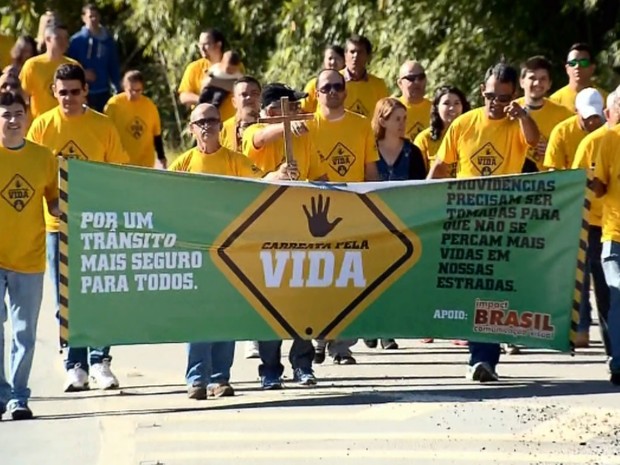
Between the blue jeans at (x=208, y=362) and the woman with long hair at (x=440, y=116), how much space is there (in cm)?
311

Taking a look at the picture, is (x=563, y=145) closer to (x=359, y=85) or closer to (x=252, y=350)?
(x=252, y=350)

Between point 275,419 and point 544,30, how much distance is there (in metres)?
10.9

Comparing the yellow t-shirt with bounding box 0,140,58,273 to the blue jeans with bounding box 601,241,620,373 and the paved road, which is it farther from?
the blue jeans with bounding box 601,241,620,373

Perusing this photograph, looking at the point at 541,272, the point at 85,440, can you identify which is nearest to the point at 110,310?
the point at 85,440

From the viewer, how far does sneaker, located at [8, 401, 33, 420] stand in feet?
35.4

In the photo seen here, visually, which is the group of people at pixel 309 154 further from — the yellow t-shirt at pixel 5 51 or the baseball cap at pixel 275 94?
the yellow t-shirt at pixel 5 51

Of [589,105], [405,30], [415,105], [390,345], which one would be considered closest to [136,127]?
[405,30]

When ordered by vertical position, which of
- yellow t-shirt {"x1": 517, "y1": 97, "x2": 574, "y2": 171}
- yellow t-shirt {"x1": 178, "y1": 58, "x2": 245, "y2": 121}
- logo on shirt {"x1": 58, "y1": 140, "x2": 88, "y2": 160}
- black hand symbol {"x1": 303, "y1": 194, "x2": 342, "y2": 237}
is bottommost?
black hand symbol {"x1": 303, "y1": 194, "x2": 342, "y2": 237}

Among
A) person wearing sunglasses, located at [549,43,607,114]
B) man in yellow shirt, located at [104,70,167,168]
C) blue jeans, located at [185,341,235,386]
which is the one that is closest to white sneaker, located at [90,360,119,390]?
blue jeans, located at [185,341,235,386]

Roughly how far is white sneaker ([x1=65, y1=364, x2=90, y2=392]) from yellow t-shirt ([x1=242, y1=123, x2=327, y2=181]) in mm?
1797

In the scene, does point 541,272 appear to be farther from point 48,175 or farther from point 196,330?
point 48,175

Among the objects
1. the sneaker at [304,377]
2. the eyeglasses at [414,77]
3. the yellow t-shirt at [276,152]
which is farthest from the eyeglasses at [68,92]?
the eyeglasses at [414,77]

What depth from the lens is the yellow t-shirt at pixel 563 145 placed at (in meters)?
12.5

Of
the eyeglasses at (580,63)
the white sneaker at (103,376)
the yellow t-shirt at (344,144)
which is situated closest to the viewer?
the white sneaker at (103,376)
